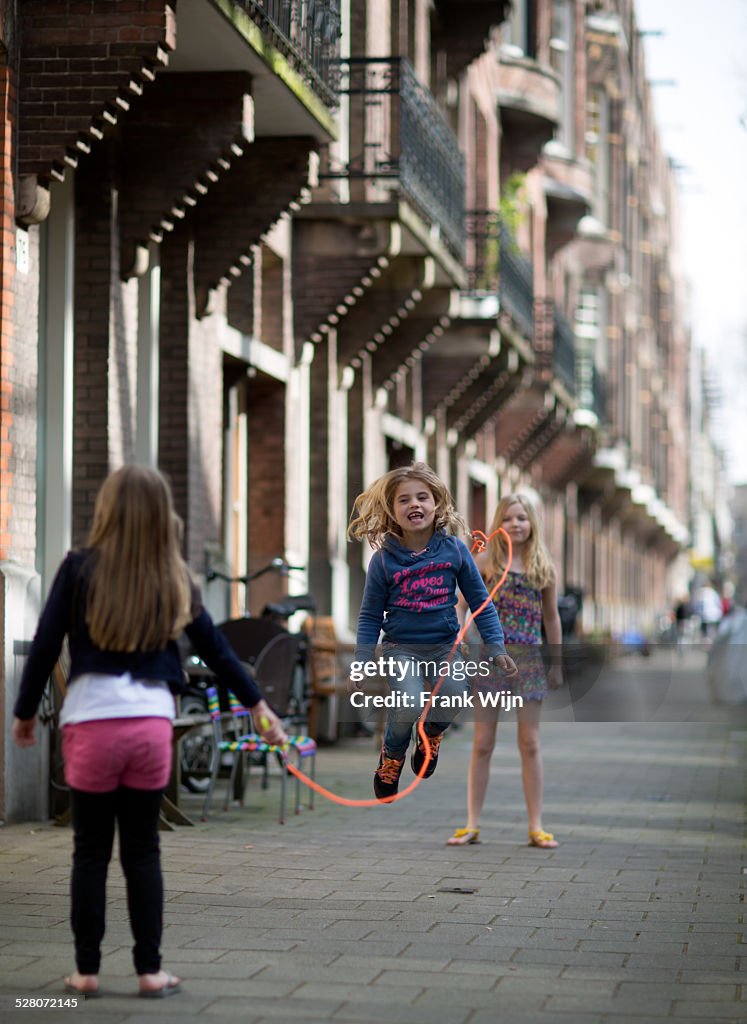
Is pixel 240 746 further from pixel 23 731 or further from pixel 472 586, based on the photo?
pixel 23 731

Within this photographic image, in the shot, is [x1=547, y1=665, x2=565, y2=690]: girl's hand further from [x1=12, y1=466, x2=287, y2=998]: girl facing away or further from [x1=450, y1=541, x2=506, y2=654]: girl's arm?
[x1=12, y1=466, x2=287, y2=998]: girl facing away

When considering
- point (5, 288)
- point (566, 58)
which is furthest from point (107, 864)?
point (566, 58)

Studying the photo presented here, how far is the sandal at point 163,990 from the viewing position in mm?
5949

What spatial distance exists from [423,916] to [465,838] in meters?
2.45

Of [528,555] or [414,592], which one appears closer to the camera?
[414,592]

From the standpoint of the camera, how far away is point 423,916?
25.4ft

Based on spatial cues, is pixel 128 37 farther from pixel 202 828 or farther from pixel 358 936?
pixel 358 936

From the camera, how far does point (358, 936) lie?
285 inches

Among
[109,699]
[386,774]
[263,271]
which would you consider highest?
[263,271]

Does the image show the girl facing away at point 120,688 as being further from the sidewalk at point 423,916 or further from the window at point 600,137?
the window at point 600,137

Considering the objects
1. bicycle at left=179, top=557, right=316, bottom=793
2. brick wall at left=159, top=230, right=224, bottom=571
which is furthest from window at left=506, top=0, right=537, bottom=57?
bicycle at left=179, top=557, right=316, bottom=793

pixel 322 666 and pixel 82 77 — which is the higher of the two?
pixel 82 77

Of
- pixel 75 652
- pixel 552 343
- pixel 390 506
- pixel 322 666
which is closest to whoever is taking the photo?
pixel 75 652

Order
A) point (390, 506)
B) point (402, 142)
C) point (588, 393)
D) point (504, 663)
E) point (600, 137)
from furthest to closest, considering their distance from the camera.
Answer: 1. point (600, 137)
2. point (588, 393)
3. point (402, 142)
4. point (504, 663)
5. point (390, 506)
